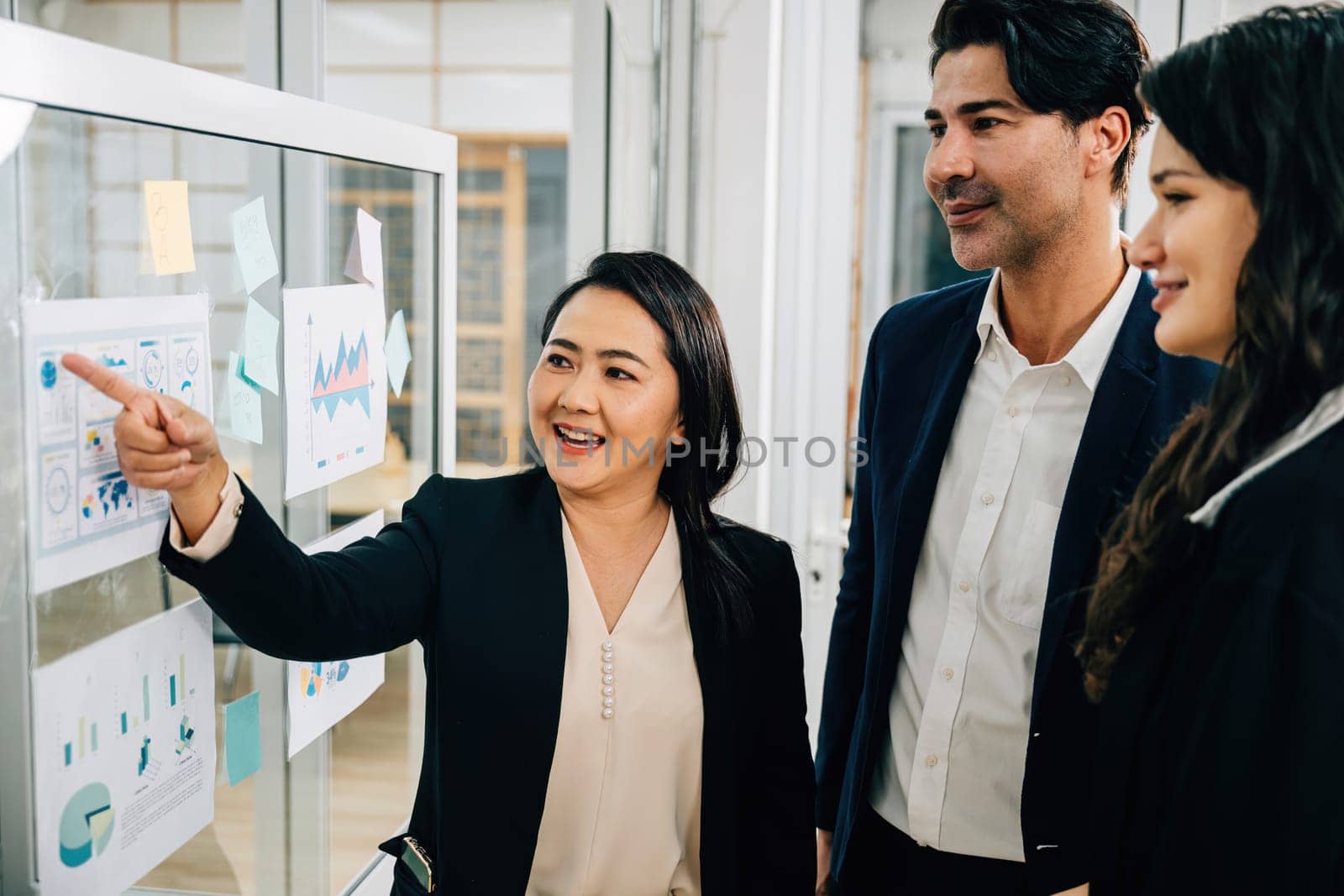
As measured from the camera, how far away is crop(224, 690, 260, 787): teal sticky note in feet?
3.59

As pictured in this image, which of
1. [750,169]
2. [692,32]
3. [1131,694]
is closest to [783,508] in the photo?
[750,169]

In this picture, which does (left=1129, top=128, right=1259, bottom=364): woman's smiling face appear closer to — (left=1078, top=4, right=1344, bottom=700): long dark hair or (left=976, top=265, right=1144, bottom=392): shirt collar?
(left=1078, top=4, right=1344, bottom=700): long dark hair

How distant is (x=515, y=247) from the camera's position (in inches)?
172

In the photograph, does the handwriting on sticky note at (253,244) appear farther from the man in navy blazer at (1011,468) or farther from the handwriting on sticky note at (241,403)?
the man in navy blazer at (1011,468)

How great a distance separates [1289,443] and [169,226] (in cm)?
92

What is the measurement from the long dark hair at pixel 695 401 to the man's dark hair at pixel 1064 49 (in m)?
0.51

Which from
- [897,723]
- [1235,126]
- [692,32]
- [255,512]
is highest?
[692,32]

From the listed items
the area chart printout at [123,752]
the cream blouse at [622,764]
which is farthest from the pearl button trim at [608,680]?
the area chart printout at [123,752]

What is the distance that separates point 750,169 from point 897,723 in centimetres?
154

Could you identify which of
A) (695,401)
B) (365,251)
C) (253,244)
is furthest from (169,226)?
(695,401)

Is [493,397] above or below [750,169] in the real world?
below

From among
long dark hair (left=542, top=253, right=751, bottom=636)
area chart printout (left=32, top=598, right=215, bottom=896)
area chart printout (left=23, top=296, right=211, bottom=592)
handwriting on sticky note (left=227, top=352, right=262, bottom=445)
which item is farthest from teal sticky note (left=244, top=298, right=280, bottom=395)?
long dark hair (left=542, top=253, right=751, bottom=636)

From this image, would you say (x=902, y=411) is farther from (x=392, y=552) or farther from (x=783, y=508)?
(x=783, y=508)

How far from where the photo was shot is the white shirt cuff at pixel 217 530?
3.11 feet
